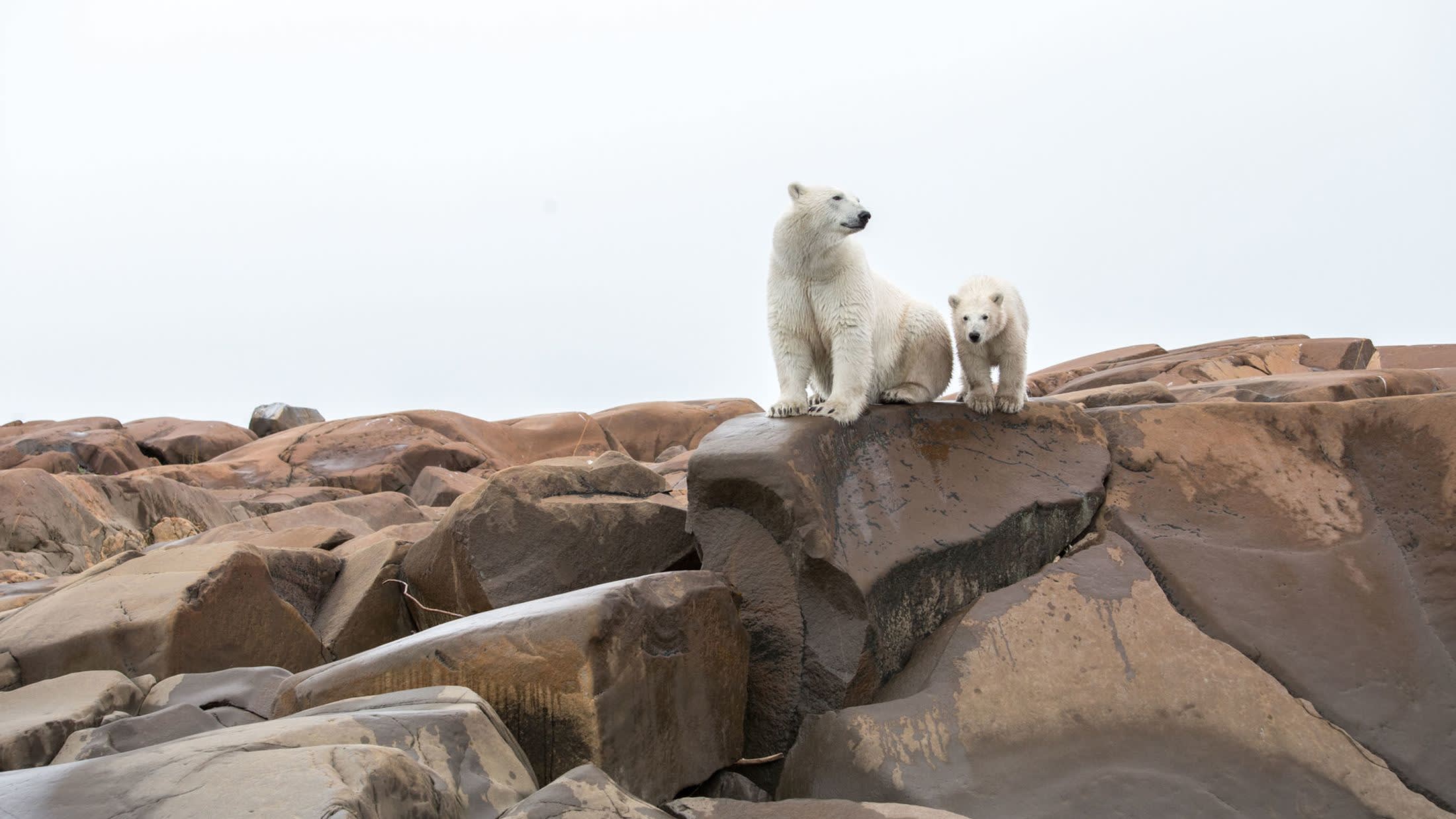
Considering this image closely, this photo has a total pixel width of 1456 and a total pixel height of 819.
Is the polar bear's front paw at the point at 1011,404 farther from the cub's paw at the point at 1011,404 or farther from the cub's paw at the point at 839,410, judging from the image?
the cub's paw at the point at 839,410

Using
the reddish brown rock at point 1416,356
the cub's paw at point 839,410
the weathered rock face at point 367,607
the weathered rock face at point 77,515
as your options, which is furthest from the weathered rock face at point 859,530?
the reddish brown rock at point 1416,356

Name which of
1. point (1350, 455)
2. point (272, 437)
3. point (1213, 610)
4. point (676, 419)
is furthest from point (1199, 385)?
point (272, 437)

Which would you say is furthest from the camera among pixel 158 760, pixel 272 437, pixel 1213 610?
pixel 272 437

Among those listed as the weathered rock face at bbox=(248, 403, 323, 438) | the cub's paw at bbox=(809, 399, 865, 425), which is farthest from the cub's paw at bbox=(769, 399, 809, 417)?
the weathered rock face at bbox=(248, 403, 323, 438)

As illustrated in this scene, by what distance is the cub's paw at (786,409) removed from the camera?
6727mm

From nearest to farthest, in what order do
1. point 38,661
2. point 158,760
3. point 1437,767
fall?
point 158,760, point 1437,767, point 38,661

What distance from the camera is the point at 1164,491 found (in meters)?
6.68

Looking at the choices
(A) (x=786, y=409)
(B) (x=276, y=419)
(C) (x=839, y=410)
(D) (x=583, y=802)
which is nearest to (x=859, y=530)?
(C) (x=839, y=410)

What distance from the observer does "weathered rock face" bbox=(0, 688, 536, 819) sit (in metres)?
3.35

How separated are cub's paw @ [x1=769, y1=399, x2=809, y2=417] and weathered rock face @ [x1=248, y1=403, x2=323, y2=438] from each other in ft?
71.9

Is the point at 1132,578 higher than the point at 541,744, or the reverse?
the point at 1132,578

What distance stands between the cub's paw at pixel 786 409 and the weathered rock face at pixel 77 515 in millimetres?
8628

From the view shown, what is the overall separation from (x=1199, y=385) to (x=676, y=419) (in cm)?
1487

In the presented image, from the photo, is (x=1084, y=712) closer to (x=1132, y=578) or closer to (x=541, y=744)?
(x=1132, y=578)
